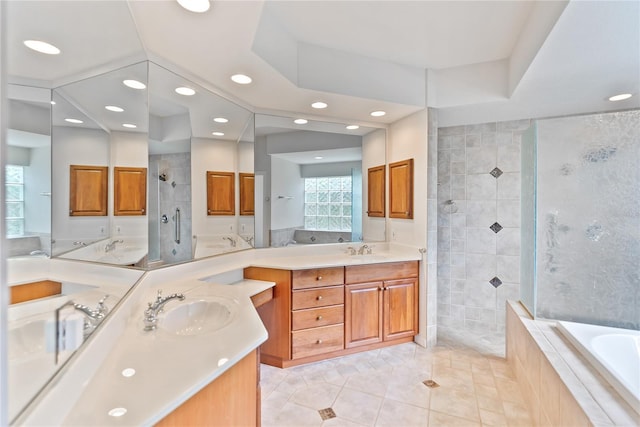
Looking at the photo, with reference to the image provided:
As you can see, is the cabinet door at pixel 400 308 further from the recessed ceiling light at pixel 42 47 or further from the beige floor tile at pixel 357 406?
the recessed ceiling light at pixel 42 47

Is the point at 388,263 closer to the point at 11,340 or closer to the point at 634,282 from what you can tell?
the point at 634,282

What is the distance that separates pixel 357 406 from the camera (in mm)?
1953

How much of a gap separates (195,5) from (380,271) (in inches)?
91.4

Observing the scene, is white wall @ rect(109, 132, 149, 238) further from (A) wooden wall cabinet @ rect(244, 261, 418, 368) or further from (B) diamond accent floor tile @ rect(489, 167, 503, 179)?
(B) diamond accent floor tile @ rect(489, 167, 503, 179)

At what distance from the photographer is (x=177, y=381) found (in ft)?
2.84

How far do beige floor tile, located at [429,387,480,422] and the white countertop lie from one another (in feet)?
4.79

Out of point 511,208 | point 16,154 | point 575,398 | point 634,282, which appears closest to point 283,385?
point 575,398

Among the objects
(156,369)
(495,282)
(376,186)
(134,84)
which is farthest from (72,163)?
(495,282)

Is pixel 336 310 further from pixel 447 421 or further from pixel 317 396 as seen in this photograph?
pixel 447 421

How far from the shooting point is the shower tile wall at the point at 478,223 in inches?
123

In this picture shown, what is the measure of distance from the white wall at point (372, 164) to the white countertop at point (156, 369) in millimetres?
2087

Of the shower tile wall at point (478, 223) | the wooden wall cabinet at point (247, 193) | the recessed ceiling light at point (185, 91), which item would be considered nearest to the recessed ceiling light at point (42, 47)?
the recessed ceiling light at point (185, 91)

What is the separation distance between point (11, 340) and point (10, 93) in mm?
421

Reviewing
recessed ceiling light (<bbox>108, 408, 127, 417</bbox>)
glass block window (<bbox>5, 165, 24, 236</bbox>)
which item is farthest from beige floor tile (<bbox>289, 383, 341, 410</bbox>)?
glass block window (<bbox>5, 165, 24, 236</bbox>)
